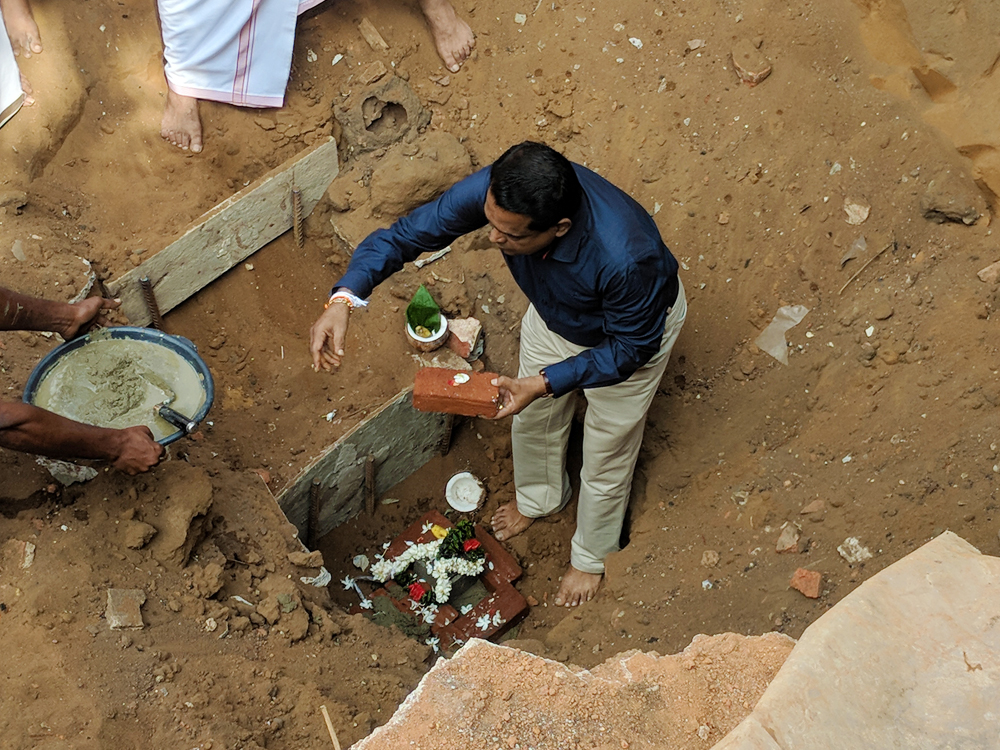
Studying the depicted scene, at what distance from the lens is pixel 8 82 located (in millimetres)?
3816

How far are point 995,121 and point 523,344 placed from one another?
2.04m

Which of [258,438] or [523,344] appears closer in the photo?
[523,344]

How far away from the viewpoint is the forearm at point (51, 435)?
2.33 meters

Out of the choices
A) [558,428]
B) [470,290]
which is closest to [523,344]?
[558,428]

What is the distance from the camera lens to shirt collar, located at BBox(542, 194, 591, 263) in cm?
243

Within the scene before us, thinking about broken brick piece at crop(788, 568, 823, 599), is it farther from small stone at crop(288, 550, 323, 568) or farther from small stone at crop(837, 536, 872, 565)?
small stone at crop(288, 550, 323, 568)

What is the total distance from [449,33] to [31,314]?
8.61ft

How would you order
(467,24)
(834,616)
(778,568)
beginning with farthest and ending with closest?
(467,24)
(778,568)
(834,616)

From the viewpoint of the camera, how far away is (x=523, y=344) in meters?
3.34

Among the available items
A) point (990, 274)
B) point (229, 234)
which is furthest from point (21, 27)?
point (990, 274)

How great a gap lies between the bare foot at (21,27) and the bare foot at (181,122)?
63cm

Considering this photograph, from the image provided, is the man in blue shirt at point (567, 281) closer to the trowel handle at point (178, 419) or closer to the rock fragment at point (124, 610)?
the trowel handle at point (178, 419)

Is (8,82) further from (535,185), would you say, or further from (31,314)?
(535,185)

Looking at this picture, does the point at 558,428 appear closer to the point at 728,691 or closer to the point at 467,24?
the point at 728,691
